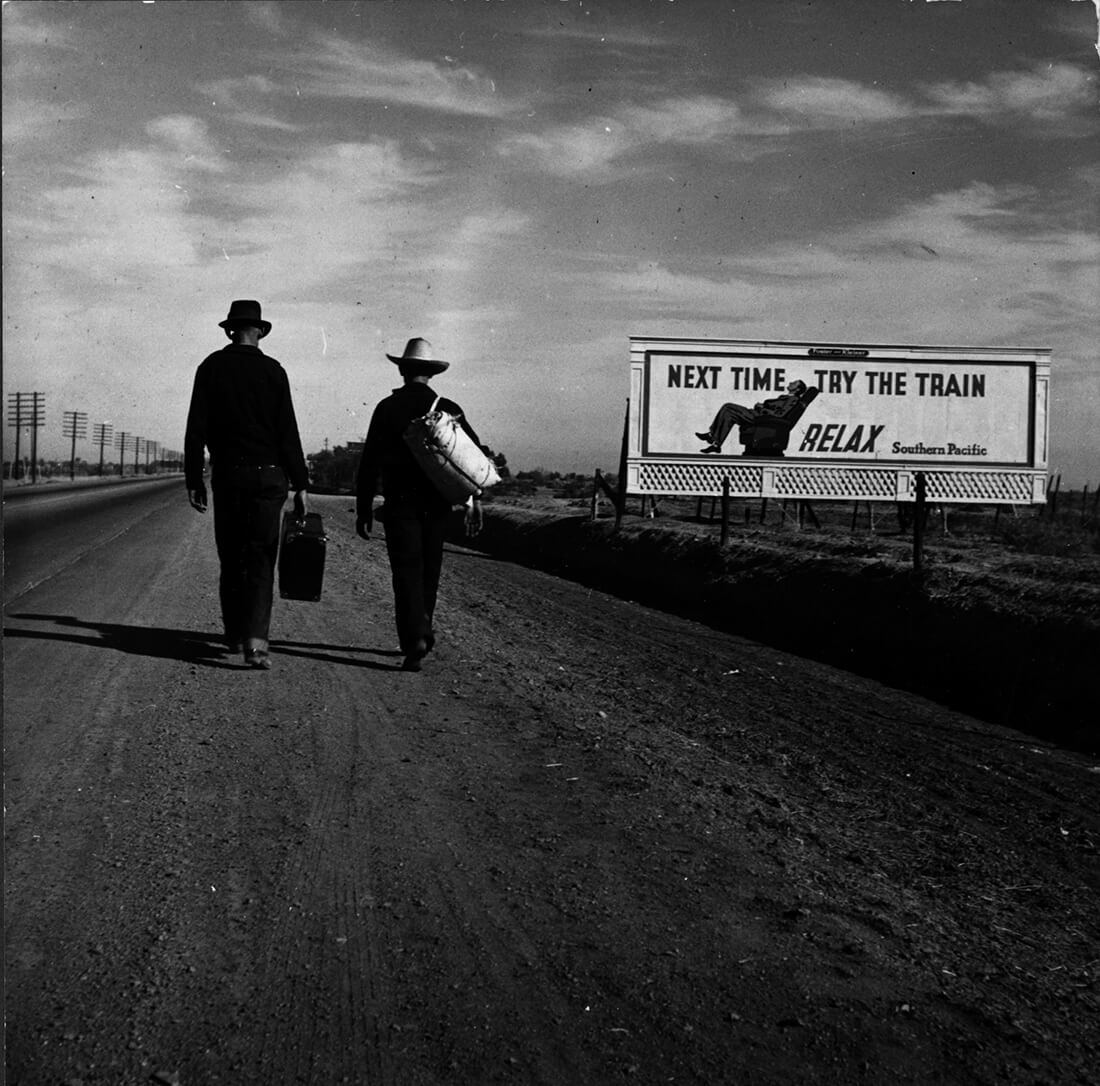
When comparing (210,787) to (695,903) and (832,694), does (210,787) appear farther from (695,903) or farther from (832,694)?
(832,694)

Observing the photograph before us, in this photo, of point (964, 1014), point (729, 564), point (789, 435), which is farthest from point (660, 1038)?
point (789, 435)

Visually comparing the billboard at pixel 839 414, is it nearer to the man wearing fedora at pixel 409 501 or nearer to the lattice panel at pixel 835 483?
the lattice panel at pixel 835 483

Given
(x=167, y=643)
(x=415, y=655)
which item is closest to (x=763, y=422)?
(x=415, y=655)

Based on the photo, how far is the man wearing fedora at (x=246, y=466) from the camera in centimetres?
561

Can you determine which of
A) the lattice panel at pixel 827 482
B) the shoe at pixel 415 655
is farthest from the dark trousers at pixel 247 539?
the lattice panel at pixel 827 482

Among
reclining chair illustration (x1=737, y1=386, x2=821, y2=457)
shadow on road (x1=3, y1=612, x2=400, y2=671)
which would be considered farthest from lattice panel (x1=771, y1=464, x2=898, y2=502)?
shadow on road (x1=3, y1=612, x2=400, y2=671)

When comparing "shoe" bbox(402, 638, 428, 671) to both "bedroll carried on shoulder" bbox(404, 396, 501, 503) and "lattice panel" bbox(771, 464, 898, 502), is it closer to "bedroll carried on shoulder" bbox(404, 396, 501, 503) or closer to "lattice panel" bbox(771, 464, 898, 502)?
"bedroll carried on shoulder" bbox(404, 396, 501, 503)

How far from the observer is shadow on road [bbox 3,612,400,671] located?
6.31 m

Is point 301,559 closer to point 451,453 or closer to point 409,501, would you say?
point 409,501

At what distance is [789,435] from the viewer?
992 inches

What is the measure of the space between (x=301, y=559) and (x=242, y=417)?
32.7 inches

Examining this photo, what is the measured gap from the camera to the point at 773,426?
25.2m

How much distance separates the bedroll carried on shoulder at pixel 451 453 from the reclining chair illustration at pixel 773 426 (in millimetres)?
20278

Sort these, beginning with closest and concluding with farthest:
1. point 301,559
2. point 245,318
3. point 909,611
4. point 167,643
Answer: point 245,318 → point 301,559 → point 167,643 → point 909,611
